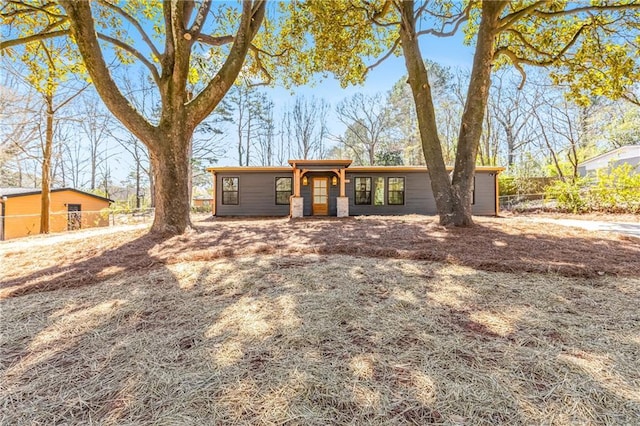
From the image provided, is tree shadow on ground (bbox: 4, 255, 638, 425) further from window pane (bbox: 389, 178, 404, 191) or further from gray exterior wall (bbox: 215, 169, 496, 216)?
window pane (bbox: 389, 178, 404, 191)

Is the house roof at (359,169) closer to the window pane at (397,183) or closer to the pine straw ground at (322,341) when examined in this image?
the window pane at (397,183)

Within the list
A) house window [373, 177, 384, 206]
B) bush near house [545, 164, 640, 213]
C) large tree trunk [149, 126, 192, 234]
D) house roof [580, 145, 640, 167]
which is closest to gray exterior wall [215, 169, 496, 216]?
house window [373, 177, 384, 206]

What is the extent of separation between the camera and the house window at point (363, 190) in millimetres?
12828

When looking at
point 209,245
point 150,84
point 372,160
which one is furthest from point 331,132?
point 209,245

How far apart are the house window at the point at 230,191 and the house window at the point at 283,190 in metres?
1.88

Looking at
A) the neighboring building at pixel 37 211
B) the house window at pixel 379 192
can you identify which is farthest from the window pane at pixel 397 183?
the neighboring building at pixel 37 211

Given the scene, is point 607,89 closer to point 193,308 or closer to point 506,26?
point 506,26

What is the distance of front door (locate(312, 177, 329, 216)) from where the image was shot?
1248 centimetres

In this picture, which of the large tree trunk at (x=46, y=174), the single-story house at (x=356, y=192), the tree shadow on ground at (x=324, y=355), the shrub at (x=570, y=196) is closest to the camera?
the tree shadow on ground at (x=324, y=355)

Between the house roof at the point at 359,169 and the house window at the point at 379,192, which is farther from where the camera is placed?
the house window at the point at 379,192

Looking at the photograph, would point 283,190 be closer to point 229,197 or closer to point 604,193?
point 229,197

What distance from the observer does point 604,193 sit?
11.0 metres

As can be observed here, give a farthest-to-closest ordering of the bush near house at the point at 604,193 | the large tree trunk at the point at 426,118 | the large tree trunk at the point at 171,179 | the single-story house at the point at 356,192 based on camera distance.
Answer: the single-story house at the point at 356,192, the bush near house at the point at 604,193, the large tree trunk at the point at 426,118, the large tree trunk at the point at 171,179

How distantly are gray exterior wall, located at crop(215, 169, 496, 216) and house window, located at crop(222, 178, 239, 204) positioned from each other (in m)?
0.16
